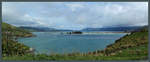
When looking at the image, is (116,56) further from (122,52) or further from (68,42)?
(68,42)

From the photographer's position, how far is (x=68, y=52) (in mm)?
8508

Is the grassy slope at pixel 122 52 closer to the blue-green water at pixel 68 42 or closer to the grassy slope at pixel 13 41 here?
the blue-green water at pixel 68 42

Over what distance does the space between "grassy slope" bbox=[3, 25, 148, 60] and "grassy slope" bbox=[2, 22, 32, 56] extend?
265 millimetres

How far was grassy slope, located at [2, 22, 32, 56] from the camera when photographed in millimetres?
8484

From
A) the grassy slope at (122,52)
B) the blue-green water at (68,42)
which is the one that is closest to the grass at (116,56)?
the grassy slope at (122,52)

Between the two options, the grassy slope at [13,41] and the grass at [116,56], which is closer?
the grass at [116,56]

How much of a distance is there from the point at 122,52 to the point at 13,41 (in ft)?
10.7

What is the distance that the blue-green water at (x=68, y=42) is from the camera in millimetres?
8492

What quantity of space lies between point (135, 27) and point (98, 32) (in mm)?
1118

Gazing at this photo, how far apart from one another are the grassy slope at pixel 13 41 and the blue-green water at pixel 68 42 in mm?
181

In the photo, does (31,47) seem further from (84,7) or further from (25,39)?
(84,7)

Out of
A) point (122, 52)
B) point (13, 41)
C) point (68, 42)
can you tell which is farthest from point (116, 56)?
point (13, 41)

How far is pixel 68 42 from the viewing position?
28.1 feet

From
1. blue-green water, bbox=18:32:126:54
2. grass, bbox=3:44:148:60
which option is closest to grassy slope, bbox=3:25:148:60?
grass, bbox=3:44:148:60
